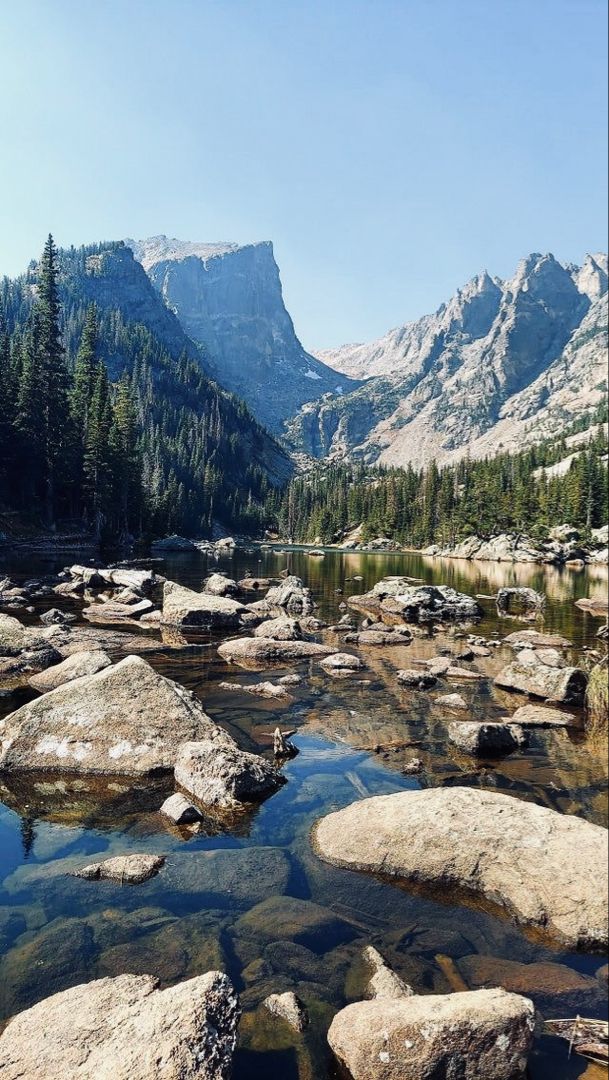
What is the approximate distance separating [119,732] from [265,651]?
1164cm

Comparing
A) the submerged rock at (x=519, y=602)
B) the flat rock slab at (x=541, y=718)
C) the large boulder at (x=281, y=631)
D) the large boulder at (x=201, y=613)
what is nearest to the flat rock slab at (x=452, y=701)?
the flat rock slab at (x=541, y=718)

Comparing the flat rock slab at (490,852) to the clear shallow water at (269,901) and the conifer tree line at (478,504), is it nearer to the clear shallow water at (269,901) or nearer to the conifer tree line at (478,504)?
the clear shallow water at (269,901)

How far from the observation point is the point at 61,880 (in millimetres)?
8758

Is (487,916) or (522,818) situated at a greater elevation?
(522,818)

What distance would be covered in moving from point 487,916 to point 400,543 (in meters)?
155

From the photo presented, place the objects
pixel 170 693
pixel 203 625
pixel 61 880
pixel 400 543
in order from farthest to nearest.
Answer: pixel 400 543, pixel 203 625, pixel 170 693, pixel 61 880

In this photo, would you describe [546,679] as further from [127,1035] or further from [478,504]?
[478,504]

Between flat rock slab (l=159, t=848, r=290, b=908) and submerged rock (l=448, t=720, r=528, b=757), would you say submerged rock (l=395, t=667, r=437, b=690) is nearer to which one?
submerged rock (l=448, t=720, r=528, b=757)

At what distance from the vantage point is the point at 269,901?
27.3ft

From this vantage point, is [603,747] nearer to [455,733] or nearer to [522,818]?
[455,733]

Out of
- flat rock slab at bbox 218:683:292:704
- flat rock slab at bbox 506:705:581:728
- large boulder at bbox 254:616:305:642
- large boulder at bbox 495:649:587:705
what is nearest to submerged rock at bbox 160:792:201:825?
flat rock slab at bbox 218:683:292:704

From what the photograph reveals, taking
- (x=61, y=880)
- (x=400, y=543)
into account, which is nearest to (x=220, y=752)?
(x=61, y=880)

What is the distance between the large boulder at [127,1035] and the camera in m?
5.06

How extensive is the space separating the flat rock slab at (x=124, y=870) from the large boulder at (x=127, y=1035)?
2687 millimetres
